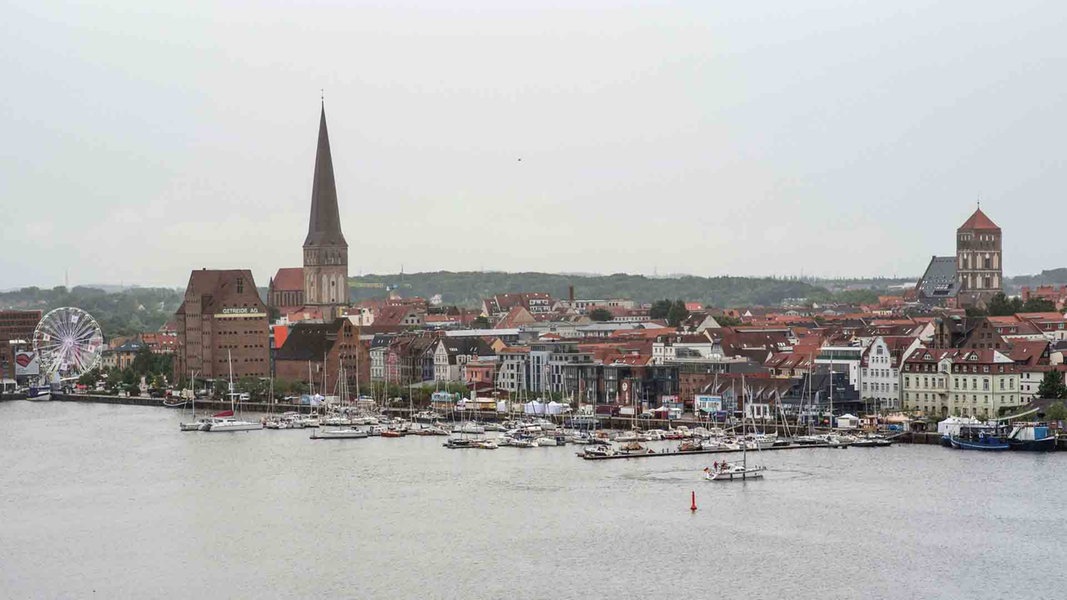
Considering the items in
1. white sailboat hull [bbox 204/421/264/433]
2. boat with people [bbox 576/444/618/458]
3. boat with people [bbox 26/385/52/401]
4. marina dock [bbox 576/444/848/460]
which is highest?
boat with people [bbox 576/444/618/458]

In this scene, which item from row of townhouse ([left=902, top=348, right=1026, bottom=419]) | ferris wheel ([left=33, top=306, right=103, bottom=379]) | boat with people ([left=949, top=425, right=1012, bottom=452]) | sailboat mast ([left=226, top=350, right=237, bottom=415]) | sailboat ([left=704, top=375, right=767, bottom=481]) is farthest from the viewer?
ferris wheel ([left=33, top=306, right=103, bottom=379])

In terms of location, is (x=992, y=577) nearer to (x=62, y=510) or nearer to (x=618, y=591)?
(x=618, y=591)

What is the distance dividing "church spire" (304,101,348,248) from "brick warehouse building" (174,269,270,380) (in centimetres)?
1348

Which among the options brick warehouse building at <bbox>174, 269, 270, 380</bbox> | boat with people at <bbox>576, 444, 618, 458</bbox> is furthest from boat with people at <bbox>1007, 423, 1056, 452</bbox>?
brick warehouse building at <bbox>174, 269, 270, 380</bbox>

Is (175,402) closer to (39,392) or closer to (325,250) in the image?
(39,392)

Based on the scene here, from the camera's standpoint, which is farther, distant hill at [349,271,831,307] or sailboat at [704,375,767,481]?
distant hill at [349,271,831,307]

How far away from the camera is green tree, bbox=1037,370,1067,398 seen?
48.2 meters

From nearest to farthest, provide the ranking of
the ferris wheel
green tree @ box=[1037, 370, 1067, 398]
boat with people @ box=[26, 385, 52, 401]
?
green tree @ box=[1037, 370, 1067, 398] → boat with people @ box=[26, 385, 52, 401] → the ferris wheel

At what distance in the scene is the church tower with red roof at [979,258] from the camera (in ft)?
291

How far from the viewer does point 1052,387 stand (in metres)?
48.2

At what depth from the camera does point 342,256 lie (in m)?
95.7

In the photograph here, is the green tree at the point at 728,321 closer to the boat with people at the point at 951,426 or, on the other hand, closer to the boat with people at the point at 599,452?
the boat with people at the point at 951,426

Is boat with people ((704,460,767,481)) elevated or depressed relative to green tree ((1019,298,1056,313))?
depressed

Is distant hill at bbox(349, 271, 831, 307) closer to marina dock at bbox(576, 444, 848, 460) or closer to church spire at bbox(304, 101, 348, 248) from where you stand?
church spire at bbox(304, 101, 348, 248)
